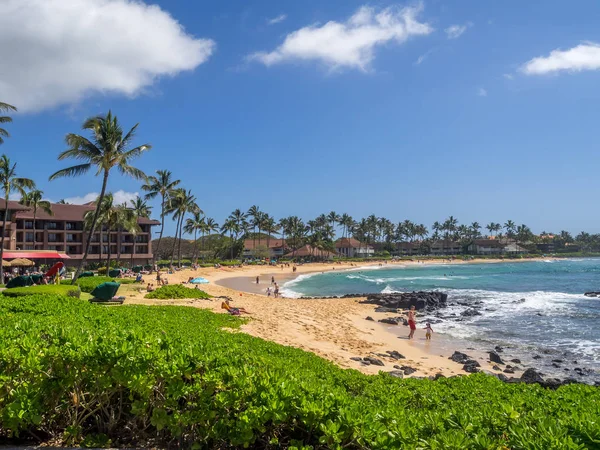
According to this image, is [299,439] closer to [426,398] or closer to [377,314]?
[426,398]

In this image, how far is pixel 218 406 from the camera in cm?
434

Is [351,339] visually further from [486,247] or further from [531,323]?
[486,247]

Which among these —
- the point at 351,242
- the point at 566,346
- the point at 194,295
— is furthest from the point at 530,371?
the point at 351,242

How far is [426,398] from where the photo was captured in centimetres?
536

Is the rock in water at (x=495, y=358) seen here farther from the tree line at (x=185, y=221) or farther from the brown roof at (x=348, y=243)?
the brown roof at (x=348, y=243)

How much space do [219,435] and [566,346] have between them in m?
21.5

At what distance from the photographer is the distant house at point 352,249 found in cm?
13812

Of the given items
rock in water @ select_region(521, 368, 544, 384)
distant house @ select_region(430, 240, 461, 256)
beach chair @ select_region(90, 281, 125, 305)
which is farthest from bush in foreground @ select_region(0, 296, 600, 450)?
distant house @ select_region(430, 240, 461, 256)

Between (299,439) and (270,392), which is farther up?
(270,392)

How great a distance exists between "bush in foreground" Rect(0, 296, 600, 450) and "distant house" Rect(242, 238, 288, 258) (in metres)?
103

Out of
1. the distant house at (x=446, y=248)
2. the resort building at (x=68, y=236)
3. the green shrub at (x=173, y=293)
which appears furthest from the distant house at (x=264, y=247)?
the green shrub at (x=173, y=293)

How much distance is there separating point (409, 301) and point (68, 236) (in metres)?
50.5

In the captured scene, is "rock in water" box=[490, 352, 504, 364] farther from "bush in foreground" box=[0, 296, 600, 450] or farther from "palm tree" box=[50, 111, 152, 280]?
"palm tree" box=[50, 111, 152, 280]

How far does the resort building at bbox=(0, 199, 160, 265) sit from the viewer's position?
5356cm
